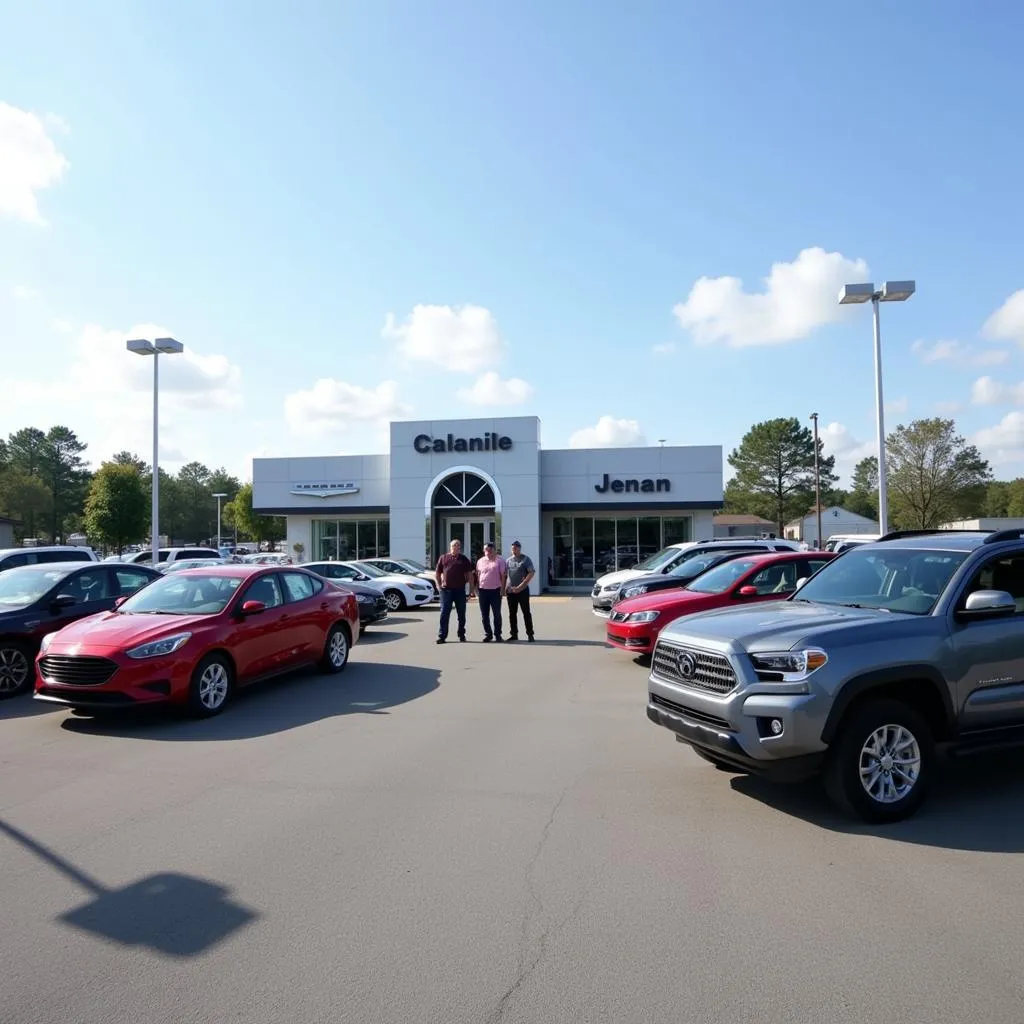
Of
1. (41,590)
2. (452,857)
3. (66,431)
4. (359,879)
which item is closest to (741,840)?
(452,857)

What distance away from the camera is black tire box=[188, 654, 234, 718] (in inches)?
320

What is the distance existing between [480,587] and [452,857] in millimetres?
9791

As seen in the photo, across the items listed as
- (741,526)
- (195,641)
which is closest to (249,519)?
(741,526)

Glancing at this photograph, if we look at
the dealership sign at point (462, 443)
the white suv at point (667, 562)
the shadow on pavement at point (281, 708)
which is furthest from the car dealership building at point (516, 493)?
the shadow on pavement at point (281, 708)

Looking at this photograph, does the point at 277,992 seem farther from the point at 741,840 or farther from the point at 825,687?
the point at 825,687

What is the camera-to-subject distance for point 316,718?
27.2 feet

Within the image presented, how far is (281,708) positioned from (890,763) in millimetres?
6220

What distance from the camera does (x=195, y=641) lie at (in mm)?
8211

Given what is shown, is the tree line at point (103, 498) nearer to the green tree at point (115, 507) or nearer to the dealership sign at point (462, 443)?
the green tree at point (115, 507)

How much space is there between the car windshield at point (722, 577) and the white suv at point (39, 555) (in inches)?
386

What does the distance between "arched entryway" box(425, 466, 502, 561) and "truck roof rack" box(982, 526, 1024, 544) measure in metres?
26.2

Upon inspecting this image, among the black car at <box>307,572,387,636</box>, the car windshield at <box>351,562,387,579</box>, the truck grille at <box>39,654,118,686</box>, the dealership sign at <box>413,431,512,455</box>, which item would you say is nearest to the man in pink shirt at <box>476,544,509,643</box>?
the black car at <box>307,572,387,636</box>

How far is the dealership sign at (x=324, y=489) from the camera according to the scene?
1363 inches

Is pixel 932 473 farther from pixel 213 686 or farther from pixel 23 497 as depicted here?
pixel 23 497
